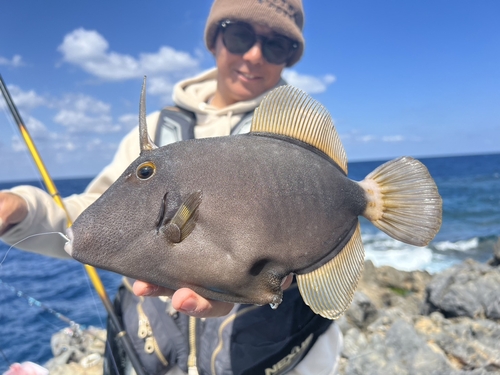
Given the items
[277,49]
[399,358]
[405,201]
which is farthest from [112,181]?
[399,358]

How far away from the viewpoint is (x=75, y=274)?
9.75 m

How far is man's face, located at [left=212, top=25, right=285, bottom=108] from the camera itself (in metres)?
2.44

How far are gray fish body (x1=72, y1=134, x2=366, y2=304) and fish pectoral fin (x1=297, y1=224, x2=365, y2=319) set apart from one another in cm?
6

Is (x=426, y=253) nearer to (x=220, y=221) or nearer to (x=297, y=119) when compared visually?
(x=297, y=119)

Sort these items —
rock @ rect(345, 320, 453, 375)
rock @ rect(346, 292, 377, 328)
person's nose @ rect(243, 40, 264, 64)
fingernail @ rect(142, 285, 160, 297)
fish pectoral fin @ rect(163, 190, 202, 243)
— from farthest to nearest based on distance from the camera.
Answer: rock @ rect(346, 292, 377, 328)
rock @ rect(345, 320, 453, 375)
person's nose @ rect(243, 40, 264, 64)
fingernail @ rect(142, 285, 160, 297)
fish pectoral fin @ rect(163, 190, 202, 243)

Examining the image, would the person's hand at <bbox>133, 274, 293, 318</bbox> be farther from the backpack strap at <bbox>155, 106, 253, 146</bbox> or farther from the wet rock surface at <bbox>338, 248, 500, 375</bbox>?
the wet rock surface at <bbox>338, 248, 500, 375</bbox>

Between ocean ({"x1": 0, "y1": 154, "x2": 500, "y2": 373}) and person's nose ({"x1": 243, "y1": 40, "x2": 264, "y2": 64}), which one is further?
ocean ({"x1": 0, "y1": 154, "x2": 500, "y2": 373})

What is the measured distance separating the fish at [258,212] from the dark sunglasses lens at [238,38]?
113cm

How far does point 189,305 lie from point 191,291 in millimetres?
57

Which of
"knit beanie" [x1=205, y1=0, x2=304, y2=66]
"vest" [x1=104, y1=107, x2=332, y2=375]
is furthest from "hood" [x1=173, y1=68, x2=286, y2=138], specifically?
"knit beanie" [x1=205, y1=0, x2=304, y2=66]

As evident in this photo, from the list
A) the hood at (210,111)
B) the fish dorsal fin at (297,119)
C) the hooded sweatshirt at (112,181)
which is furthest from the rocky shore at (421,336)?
the fish dorsal fin at (297,119)

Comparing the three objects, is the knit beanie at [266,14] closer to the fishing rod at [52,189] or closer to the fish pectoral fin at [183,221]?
the fishing rod at [52,189]

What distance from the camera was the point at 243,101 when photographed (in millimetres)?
2570

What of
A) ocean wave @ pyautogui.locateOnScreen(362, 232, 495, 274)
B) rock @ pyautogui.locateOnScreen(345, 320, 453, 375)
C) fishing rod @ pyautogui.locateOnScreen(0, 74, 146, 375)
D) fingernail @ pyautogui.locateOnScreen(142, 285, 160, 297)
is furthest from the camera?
ocean wave @ pyautogui.locateOnScreen(362, 232, 495, 274)
